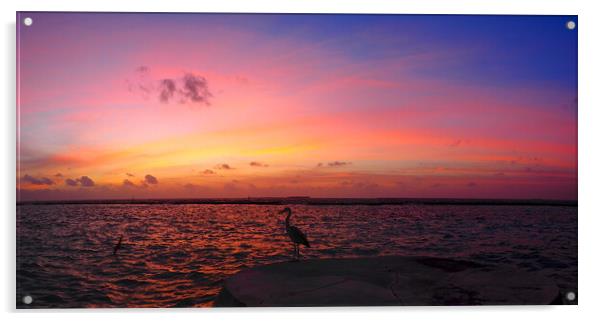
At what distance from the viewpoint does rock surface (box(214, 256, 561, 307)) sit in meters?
4.09

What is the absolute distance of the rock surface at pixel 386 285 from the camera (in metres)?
4.09

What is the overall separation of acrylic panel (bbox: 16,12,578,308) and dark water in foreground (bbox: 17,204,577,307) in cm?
2

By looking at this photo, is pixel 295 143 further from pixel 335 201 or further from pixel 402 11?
pixel 402 11

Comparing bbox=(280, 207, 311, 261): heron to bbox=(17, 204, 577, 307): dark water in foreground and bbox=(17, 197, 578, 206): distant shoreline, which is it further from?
bbox=(17, 197, 578, 206): distant shoreline

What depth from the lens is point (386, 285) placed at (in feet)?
13.7

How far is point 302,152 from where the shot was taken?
4504 millimetres

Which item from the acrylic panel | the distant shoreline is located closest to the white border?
the acrylic panel

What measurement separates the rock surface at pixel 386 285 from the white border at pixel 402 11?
0.46ft

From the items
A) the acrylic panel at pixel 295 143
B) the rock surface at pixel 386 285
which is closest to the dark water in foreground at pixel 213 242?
the acrylic panel at pixel 295 143

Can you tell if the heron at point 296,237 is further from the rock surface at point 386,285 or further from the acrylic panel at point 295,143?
the rock surface at point 386,285

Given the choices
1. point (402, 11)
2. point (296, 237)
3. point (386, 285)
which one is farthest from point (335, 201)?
point (402, 11)

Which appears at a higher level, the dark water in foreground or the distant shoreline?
the distant shoreline
